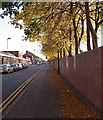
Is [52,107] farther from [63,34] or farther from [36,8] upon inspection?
[63,34]

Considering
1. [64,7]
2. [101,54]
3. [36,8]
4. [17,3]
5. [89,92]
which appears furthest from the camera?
[64,7]

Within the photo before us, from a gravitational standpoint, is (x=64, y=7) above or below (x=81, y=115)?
above

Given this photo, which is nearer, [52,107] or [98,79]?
[98,79]

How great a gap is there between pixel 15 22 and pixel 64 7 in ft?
17.8

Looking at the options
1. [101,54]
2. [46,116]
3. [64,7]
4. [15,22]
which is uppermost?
[64,7]

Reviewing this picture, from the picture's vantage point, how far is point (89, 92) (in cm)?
1228

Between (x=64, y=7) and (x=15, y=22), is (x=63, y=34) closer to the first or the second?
(x=64, y=7)

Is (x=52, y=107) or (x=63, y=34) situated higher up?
(x=63, y=34)

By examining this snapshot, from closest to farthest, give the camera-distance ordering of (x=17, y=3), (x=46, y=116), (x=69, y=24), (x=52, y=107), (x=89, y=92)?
1. (x=46, y=116)
2. (x=52, y=107)
3. (x=89, y=92)
4. (x=17, y=3)
5. (x=69, y=24)

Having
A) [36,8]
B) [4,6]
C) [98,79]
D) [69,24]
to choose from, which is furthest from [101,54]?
[69,24]

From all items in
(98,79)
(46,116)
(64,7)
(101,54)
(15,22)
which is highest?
(64,7)

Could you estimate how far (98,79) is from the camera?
10.3 metres

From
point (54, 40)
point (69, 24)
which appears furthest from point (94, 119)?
point (54, 40)

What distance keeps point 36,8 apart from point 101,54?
22.2 ft
